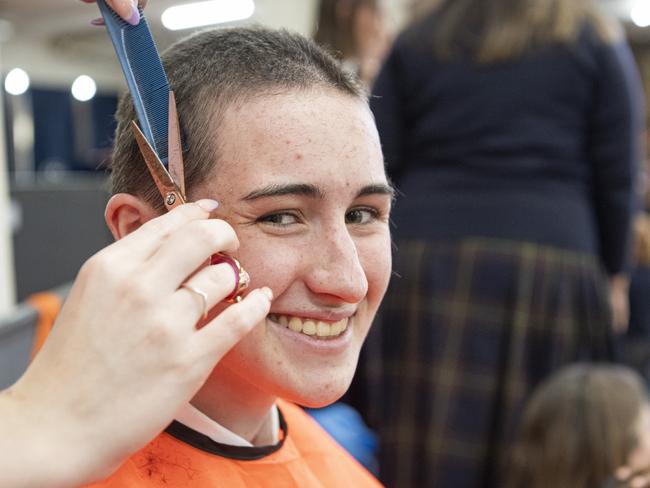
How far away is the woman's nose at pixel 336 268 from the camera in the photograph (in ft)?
2.80

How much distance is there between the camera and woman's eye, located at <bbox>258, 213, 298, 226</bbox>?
0.86m

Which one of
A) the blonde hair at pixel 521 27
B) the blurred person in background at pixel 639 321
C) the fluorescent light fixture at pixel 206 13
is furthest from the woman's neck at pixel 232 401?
the fluorescent light fixture at pixel 206 13

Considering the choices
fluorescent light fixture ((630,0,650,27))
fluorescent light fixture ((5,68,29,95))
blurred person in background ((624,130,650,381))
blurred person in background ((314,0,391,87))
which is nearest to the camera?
blurred person in background ((314,0,391,87))

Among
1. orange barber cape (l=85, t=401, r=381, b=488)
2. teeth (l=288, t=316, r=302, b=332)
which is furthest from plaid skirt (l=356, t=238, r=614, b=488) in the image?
teeth (l=288, t=316, r=302, b=332)

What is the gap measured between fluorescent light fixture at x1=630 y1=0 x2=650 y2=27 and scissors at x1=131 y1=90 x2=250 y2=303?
859cm

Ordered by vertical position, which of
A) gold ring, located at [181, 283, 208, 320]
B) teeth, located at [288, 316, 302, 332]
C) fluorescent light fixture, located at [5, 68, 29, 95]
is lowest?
fluorescent light fixture, located at [5, 68, 29, 95]

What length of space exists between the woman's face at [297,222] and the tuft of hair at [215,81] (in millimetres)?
17

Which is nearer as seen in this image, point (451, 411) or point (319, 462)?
point (319, 462)

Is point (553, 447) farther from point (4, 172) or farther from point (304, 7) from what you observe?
point (304, 7)

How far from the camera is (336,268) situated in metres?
0.85

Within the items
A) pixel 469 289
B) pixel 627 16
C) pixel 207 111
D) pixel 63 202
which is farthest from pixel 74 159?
pixel 207 111

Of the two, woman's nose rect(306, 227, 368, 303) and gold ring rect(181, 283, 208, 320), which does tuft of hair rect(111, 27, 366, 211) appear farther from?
gold ring rect(181, 283, 208, 320)

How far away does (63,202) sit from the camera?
9.98 feet

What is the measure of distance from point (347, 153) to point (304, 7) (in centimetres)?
380
